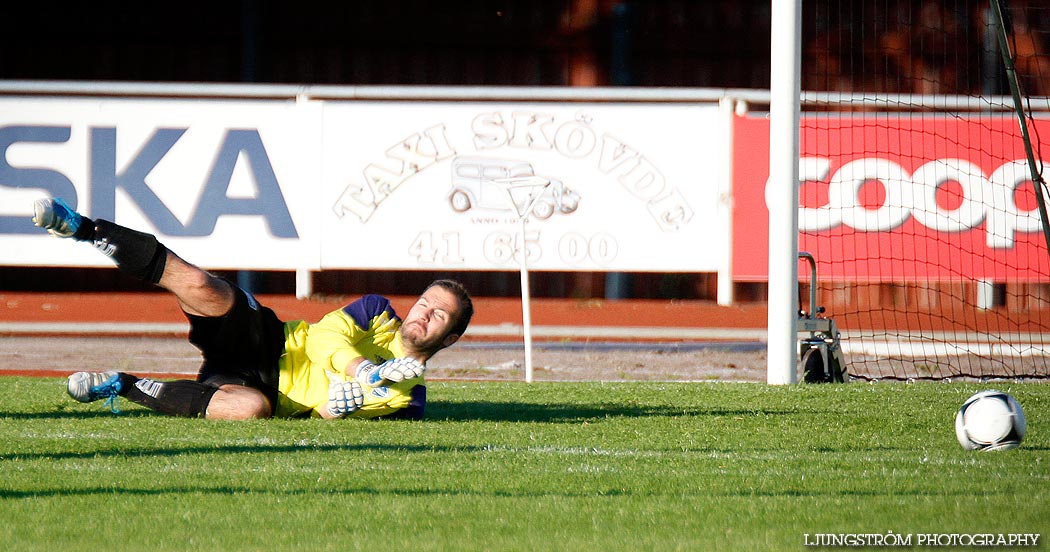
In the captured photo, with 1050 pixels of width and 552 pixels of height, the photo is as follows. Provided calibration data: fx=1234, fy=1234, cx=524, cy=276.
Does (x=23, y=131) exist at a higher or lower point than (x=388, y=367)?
higher

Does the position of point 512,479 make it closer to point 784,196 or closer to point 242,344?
point 242,344

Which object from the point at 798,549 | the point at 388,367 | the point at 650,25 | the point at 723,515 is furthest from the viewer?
the point at 650,25

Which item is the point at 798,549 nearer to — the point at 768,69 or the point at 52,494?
the point at 52,494

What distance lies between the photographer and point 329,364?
568 cm

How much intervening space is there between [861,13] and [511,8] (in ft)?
14.5

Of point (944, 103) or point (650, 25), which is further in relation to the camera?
point (650, 25)

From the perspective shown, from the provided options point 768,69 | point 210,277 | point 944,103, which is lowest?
point 210,277

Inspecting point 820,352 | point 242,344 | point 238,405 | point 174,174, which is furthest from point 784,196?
point 174,174

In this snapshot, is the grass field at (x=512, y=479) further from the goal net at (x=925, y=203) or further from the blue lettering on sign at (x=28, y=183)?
the blue lettering on sign at (x=28, y=183)

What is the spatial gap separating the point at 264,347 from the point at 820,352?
13.7 ft

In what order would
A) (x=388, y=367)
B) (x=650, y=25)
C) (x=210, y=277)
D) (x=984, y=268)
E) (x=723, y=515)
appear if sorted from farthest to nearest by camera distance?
1. (x=650, y=25)
2. (x=984, y=268)
3. (x=210, y=277)
4. (x=388, y=367)
5. (x=723, y=515)

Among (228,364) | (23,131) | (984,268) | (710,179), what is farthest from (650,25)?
(228,364)

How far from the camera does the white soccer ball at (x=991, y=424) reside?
5.09 meters

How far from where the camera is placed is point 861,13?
1560cm
